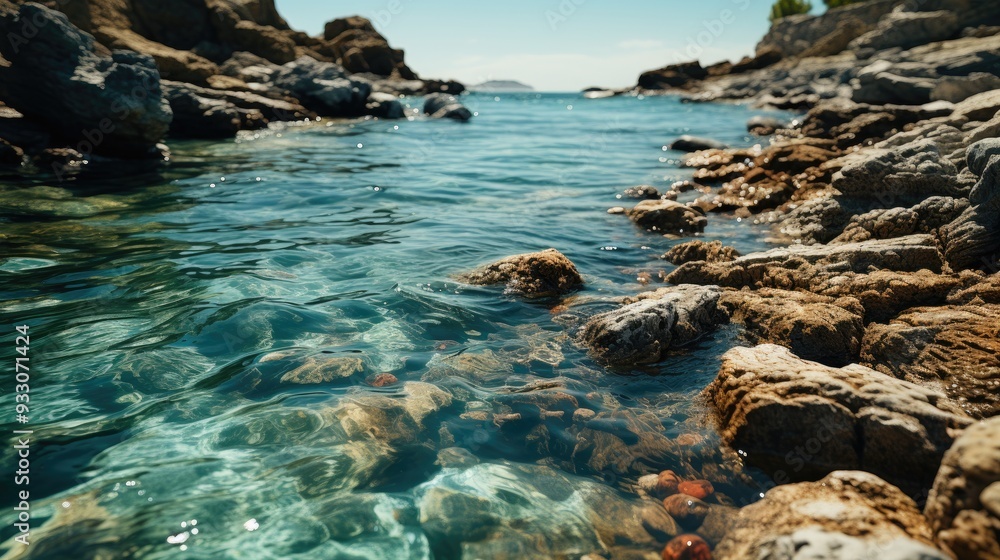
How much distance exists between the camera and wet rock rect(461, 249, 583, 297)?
24.6ft

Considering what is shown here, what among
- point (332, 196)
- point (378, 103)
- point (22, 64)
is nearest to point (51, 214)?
point (332, 196)

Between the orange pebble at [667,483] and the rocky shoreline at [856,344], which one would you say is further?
the orange pebble at [667,483]

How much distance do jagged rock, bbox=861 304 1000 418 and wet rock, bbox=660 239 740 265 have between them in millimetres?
2800

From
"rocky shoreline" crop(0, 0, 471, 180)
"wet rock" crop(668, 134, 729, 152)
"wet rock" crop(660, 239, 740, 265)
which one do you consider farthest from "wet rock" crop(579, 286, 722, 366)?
"wet rock" crop(668, 134, 729, 152)

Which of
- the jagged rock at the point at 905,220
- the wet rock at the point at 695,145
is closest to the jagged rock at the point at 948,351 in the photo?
the jagged rock at the point at 905,220

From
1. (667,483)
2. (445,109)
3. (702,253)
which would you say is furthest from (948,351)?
(445,109)

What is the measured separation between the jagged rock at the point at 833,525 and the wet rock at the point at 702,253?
16.6 ft

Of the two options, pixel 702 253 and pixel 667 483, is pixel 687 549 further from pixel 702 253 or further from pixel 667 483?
pixel 702 253

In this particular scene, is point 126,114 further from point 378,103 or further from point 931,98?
point 931,98

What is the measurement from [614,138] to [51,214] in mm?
23032

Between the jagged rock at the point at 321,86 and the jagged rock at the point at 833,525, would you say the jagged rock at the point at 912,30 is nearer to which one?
the jagged rock at the point at 321,86

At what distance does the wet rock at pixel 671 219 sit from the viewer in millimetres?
10766

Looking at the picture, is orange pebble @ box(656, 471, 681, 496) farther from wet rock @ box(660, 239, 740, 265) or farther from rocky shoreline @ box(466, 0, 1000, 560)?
wet rock @ box(660, 239, 740, 265)

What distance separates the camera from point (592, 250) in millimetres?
9586
